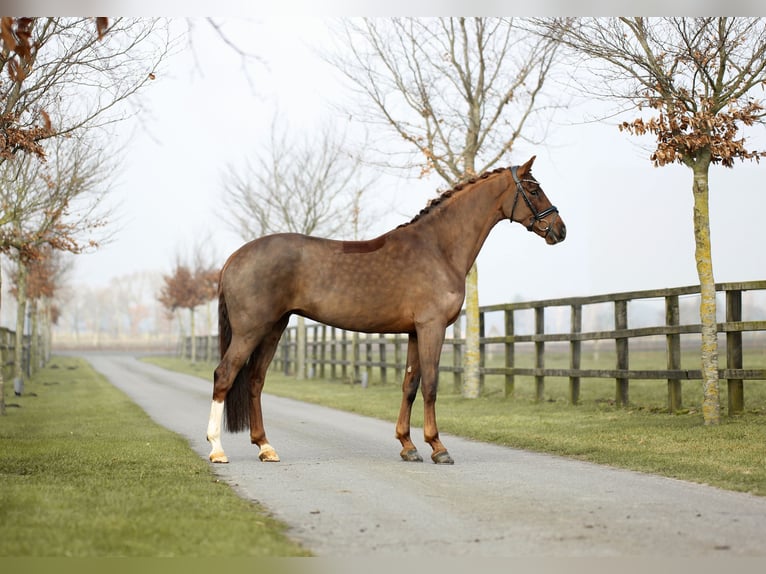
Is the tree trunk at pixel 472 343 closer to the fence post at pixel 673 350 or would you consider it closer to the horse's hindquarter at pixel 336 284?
the fence post at pixel 673 350

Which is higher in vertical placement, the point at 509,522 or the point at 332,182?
the point at 332,182

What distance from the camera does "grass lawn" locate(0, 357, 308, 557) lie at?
419 centimetres

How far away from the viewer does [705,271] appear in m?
10.2

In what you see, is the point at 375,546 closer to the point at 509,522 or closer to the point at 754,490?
the point at 509,522

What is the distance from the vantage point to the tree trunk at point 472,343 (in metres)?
16.8

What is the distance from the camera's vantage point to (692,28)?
9.94m

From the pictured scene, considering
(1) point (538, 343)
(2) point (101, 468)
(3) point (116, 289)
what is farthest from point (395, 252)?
(3) point (116, 289)

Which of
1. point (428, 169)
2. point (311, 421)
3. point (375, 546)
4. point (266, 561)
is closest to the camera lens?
point (266, 561)

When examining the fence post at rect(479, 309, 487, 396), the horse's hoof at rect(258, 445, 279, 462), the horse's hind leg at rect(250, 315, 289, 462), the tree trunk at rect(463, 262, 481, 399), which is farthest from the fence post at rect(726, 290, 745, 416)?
the fence post at rect(479, 309, 487, 396)

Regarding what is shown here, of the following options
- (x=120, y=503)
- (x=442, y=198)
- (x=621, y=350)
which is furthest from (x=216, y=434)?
(x=621, y=350)

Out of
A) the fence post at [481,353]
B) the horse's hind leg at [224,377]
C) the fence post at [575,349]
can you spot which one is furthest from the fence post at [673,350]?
the horse's hind leg at [224,377]

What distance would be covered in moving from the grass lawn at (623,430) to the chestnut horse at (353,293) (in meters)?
1.35

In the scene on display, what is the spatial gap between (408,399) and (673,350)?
5.10 meters

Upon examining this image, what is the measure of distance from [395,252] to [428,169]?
8712 mm
